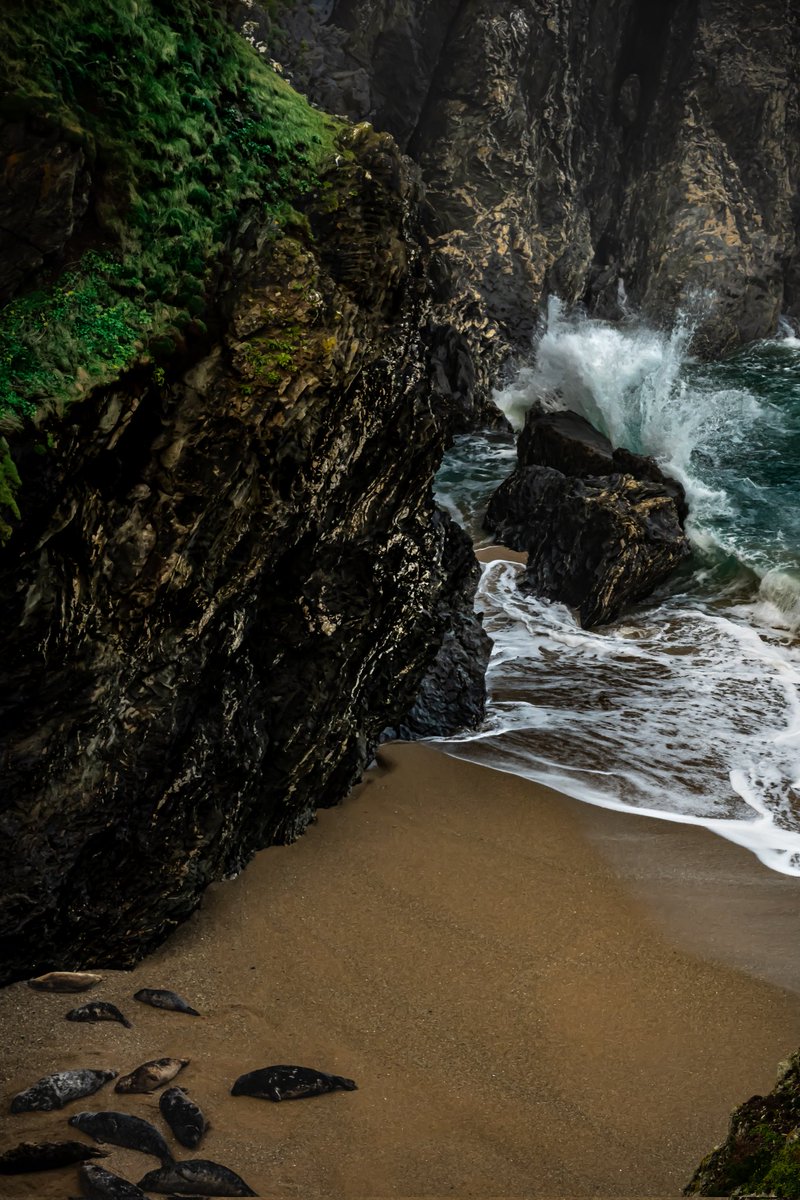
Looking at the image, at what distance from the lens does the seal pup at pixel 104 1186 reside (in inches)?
114

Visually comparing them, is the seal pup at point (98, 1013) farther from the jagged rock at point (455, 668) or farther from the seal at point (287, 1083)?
the jagged rock at point (455, 668)

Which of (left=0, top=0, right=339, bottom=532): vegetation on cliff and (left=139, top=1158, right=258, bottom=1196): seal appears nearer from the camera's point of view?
(left=139, top=1158, right=258, bottom=1196): seal

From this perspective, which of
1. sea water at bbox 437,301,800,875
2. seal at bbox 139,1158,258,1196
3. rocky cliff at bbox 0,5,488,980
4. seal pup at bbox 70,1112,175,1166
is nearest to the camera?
seal at bbox 139,1158,258,1196

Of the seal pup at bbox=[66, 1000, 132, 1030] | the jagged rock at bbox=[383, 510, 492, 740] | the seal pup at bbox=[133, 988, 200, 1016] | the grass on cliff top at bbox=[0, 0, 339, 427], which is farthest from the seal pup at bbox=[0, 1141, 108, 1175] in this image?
the jagged rock at bbox=[383, 510, 492, 740]

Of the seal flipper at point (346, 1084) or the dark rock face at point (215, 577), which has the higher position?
the dark rock face at point (215, 577)

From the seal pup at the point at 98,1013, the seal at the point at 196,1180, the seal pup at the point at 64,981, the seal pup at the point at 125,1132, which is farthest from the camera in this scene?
the seal pup at the point at 64,981

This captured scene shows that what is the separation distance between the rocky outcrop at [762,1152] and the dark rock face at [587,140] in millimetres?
16244

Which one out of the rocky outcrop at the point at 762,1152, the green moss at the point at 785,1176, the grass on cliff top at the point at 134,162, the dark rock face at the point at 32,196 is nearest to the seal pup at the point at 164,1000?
the rocky outcrop at the point at 762,1152

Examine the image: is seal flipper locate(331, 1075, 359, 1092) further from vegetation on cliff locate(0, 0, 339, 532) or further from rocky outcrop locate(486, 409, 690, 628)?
rocky outcrop locate(486, 409, 690, 628)

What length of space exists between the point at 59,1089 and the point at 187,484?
239 cm

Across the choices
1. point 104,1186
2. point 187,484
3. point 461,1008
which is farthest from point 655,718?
point 104,1186

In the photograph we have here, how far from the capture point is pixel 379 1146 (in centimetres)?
337

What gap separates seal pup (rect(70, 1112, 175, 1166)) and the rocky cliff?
913 mm

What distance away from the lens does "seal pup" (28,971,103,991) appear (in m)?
3.93
